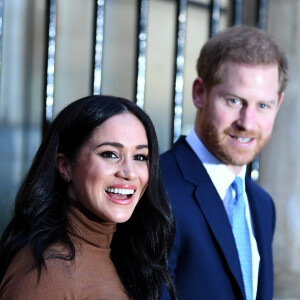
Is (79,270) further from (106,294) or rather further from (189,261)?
(189,261)

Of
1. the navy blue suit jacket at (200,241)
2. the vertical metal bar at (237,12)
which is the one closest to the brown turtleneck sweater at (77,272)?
the navy blue suit jacket at (200,241)

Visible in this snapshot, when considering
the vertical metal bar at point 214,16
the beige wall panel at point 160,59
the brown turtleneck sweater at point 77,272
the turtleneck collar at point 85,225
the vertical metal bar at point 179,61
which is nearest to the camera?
the brown turtleneck sweater at point 77,272

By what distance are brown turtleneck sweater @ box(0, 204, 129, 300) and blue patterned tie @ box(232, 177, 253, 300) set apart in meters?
0.75

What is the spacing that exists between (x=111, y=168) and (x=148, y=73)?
3.13 m

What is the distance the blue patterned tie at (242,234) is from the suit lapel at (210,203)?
9 cm

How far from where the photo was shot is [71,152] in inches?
92.1

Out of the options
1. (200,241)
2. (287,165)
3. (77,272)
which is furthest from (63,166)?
(287,165)

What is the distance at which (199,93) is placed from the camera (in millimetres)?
3236

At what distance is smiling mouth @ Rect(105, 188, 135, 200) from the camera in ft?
7.55

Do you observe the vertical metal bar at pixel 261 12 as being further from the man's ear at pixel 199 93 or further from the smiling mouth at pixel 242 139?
the smiling mouth at pixel 242 139

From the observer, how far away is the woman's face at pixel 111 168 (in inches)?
89.8

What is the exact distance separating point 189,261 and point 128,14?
8.97ft

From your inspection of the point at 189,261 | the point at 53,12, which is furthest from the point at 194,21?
the point at 189,261

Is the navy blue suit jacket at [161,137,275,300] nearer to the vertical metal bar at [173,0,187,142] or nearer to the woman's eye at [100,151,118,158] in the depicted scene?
the woman's eye at [100,151,118,158]
